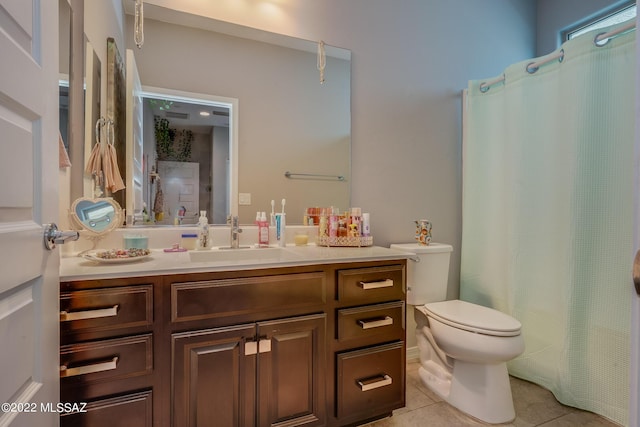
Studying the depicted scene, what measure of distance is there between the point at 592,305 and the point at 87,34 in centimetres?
275

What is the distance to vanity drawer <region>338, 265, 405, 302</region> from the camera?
138cm

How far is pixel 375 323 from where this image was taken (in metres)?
1.44

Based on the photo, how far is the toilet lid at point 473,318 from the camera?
4.84ft

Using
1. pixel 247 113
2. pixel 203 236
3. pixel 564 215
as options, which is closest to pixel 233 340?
pixel 203 236

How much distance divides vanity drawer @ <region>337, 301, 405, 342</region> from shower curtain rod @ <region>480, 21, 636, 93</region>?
1.60 meters

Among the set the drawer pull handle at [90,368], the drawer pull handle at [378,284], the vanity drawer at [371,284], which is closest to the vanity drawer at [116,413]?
the drawer pull handle at [90,368]

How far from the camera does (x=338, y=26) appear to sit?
1.96 metres

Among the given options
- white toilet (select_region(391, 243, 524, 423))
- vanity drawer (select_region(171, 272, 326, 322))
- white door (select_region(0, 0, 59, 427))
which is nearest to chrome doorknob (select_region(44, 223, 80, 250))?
white door (select_region(0, 0, 59, 427))

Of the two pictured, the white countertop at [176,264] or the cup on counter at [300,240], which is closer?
the white countertop at [176,264]

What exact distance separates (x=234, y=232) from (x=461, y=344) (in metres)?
1.27

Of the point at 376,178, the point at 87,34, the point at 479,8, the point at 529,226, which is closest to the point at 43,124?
the point at 87,34

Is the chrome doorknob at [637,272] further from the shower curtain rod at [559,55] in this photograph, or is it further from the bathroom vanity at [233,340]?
the shower curtain rod at [559,55]

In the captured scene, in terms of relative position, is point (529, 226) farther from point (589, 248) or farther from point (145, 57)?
point (145, 57)

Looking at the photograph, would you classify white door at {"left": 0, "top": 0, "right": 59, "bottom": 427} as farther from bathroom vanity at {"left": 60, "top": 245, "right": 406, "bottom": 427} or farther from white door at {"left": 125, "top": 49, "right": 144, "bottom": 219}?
white door at {"left": 125, "top": 49, "right": 144, "bottom": 219}
